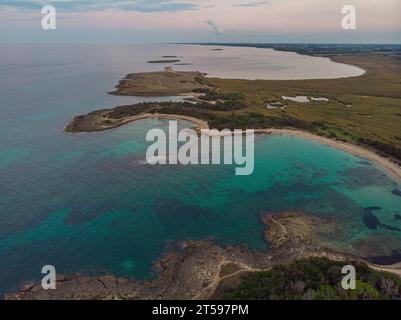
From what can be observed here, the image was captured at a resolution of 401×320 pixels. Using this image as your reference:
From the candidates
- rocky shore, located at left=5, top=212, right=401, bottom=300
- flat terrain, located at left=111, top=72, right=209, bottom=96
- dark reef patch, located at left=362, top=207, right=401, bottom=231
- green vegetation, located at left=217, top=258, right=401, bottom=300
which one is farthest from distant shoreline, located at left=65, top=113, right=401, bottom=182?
flat terrain, located at left=111, top=72, right=209, bottom=96

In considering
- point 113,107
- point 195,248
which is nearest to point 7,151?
point 113,107

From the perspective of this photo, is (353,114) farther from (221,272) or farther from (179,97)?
(221,272)

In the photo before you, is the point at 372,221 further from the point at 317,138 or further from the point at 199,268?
the point at 317,138

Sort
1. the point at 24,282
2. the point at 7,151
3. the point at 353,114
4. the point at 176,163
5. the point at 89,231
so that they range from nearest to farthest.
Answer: the point at 24,282, the point at 89,231, the point at 176,163, the point at 7,151, the point at 353,114

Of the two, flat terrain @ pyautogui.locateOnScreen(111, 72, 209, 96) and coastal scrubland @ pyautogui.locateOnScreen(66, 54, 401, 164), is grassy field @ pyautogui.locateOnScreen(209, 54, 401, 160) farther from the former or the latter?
flat terrain @ pyautogui.locateOnScreen(111, 72, 209, 96)

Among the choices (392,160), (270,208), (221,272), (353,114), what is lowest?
(221,272)

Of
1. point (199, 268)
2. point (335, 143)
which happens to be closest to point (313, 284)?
point (199, 268)
